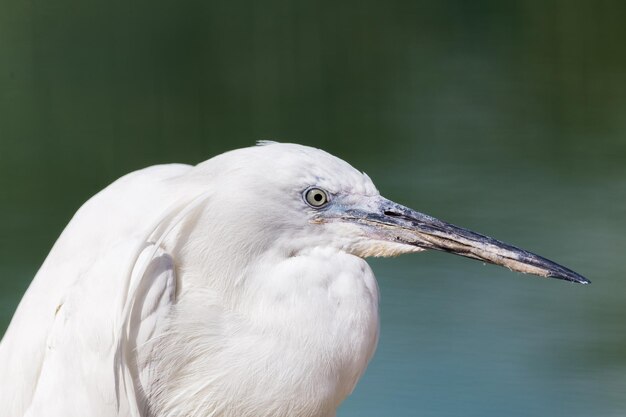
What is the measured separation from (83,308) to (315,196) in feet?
1.25

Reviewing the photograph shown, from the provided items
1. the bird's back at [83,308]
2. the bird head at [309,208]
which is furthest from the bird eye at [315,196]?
the bird's back at [83,308]

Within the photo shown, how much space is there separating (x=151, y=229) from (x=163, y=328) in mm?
150

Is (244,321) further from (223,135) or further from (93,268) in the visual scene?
(223,135)

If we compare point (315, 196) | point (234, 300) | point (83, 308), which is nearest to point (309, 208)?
point (315, 196)

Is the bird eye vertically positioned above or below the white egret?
above

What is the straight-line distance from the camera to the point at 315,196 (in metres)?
1.57

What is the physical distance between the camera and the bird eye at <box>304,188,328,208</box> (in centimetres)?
156

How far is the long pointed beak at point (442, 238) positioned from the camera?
159 cm

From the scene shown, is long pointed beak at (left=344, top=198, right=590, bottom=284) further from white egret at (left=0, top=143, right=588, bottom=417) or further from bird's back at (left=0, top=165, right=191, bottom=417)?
bird's back at (left=0, top=165, right=191, bottom=417)

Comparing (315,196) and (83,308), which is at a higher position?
(315,196)

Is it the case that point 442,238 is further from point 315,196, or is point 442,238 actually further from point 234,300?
point 234,300

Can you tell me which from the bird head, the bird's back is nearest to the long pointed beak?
the bird head

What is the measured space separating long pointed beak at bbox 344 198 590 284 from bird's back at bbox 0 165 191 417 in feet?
1.04

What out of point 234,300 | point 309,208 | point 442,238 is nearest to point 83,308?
point 234,300
